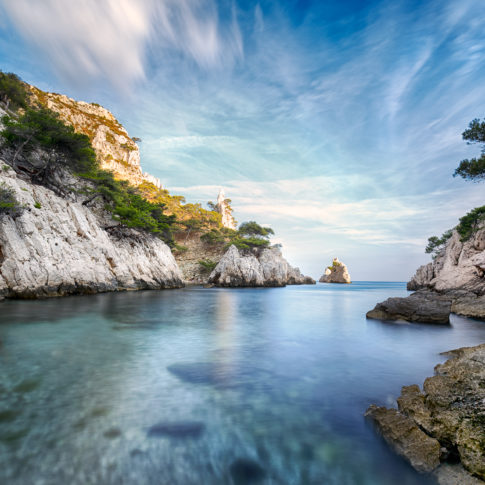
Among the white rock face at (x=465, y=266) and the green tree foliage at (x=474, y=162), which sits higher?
the green tree foliage at (x=474, y=162)

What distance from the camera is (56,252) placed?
55.1ft

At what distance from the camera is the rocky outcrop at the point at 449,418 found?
255cm

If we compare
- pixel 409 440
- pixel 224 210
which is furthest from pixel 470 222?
pixel 224 210

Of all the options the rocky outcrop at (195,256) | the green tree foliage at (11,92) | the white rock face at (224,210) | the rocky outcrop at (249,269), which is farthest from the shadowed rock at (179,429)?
the white rock face at (224,210)

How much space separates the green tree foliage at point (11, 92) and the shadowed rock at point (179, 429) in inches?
1347

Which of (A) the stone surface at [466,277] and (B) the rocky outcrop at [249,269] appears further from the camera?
(B) the rocky outcrop at [249,269]

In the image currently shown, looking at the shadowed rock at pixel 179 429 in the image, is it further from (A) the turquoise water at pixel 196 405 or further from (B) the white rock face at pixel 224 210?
(B) the white rock face at pixel 224 210

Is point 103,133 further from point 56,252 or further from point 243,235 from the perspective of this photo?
point 56,252

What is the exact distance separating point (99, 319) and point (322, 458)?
11047 millimetres

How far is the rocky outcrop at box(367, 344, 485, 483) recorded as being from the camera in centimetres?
255

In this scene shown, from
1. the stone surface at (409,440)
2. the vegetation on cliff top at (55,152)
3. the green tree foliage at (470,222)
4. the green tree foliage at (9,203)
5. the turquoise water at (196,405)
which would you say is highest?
the vegetation on cliff top at (55,152)

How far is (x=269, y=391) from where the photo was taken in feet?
15.8

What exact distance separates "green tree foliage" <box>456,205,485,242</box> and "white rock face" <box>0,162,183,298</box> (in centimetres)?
3379

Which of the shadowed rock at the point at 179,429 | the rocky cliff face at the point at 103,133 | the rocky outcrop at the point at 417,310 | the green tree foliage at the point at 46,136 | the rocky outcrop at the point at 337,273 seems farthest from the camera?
the rocky outcrop at the point at 337,273
